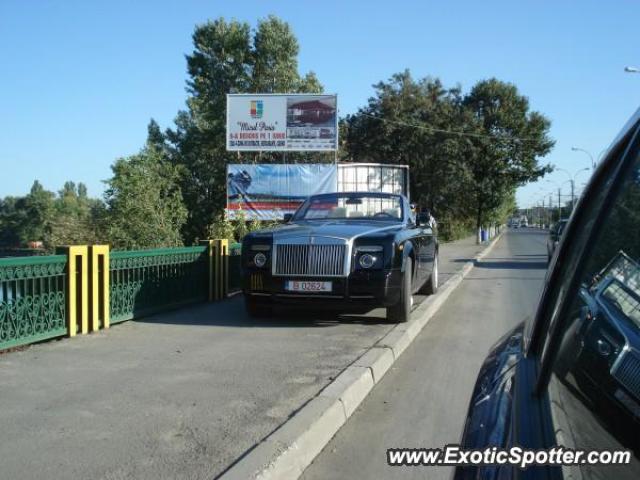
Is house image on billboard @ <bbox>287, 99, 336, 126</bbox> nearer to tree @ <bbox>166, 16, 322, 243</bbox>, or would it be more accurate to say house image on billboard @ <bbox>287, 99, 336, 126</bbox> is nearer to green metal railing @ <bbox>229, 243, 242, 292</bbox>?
tree @ <bbox>166, 16, 322, 243</bbox>

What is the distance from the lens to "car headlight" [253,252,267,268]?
773cm

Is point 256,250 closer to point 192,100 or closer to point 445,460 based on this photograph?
point 445,460

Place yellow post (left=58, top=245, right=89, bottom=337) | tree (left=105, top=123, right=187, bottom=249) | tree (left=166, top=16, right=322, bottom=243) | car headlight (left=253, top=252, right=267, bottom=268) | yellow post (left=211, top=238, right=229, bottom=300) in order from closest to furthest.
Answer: yellow post (left=58, top=245, right=89, bottom=337) → car headlight (left=253, top=252, right=267, bottom=268) → yellow post (left=211, top=238, right=229, bottom=300) → tree (left=105, top=123, right=187, bottom=249) → tree (left=166, top=16, right=322, bottom=243)

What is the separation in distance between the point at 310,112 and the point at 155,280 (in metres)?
15.1

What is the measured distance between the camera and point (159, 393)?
15.4 ft

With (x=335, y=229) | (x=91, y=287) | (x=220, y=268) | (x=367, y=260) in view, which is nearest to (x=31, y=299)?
(x=91, y=287)

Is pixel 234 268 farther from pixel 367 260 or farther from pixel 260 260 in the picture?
pixel 367 260

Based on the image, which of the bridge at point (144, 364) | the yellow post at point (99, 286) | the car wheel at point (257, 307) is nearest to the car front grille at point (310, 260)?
the car wheel at point (257, 307)

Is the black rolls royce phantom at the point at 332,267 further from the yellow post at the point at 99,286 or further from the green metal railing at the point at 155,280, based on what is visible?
the yellow post at the point at 99,286

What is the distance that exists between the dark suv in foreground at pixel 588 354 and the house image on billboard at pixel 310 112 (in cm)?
2107

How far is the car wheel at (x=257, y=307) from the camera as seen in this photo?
313 inches

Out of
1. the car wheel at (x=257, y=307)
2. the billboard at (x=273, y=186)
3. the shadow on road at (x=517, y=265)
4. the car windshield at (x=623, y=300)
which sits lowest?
the shadow on road at (x=517, y=265)

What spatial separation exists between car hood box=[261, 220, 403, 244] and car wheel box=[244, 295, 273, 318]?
89cm

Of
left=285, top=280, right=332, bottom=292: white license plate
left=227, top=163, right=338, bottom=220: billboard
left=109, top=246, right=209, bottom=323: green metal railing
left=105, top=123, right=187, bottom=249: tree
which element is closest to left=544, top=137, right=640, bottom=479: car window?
left=285, top=280, right=332, bottom=292: white license plate
